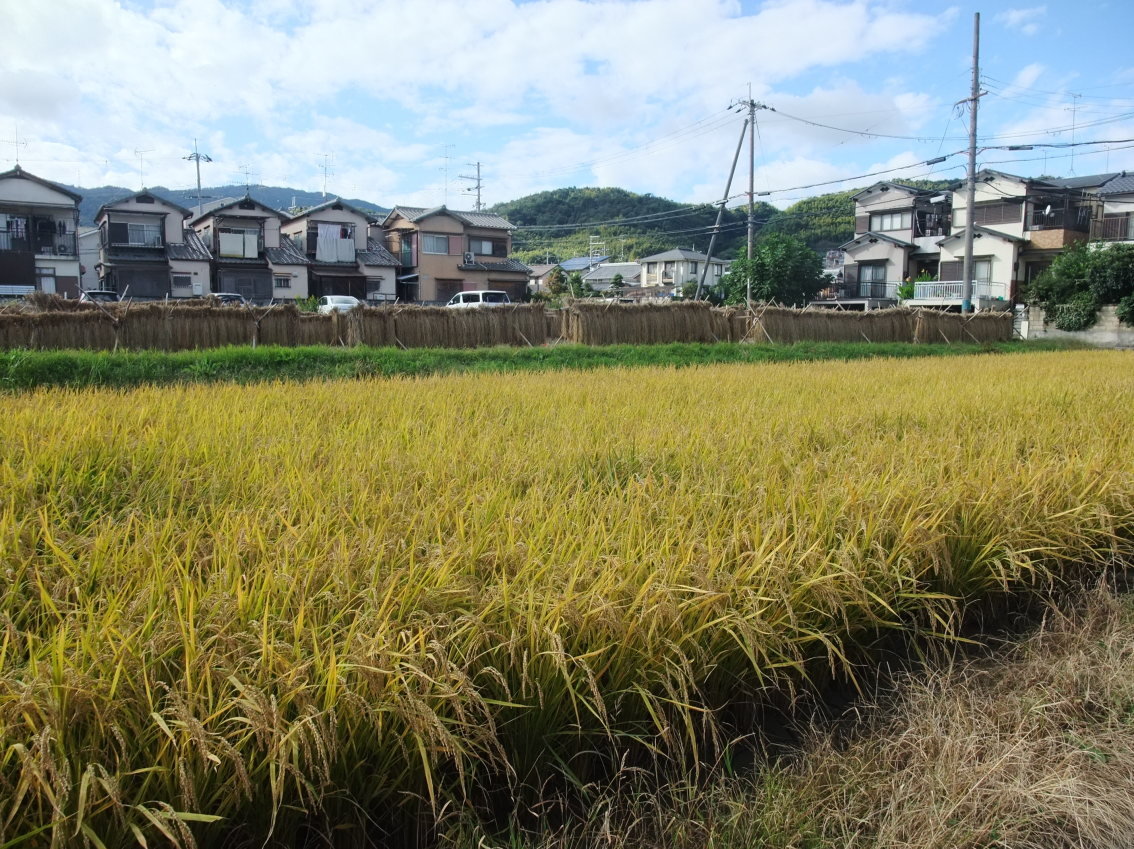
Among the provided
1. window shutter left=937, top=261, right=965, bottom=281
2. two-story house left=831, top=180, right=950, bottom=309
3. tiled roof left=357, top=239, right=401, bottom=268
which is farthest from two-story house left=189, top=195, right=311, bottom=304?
window shutter left=937, top=261, right=965, bottom=281

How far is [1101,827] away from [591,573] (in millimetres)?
1480

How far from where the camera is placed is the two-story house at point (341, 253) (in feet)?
112

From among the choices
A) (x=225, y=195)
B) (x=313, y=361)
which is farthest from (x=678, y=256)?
(x=225, y=195)

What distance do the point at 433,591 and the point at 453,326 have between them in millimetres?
12799

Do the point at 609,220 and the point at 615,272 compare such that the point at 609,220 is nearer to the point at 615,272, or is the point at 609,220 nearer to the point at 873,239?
the point at 615,272

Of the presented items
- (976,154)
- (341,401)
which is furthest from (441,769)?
(976,154)

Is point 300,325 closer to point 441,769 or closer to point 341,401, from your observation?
point 341,401

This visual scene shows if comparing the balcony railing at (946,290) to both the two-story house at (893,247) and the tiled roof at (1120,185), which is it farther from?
the tiled roof at (1120,185)

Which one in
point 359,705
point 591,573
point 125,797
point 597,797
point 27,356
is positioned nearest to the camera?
point 125,797

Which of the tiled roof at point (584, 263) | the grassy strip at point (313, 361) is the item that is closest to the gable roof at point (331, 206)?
the grassy strip at point (313, 361)

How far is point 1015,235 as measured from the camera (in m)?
33.2

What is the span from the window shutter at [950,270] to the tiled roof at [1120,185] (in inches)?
242

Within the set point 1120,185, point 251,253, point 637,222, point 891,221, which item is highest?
point 637,222

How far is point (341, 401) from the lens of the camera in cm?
612
